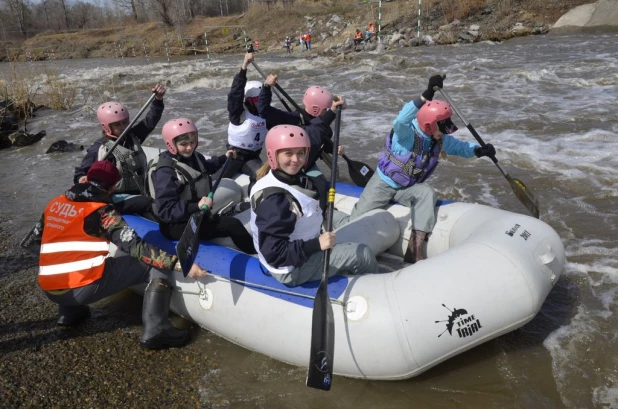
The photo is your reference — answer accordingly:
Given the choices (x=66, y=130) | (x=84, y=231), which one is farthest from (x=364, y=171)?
(x=66, y=130)

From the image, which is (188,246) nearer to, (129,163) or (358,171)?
(129,163)

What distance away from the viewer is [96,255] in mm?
3223

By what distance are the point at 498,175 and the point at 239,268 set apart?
14.1ft

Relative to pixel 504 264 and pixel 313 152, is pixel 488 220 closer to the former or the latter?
pixel 504 264

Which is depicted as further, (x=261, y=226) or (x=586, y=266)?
(x=586, y=266)

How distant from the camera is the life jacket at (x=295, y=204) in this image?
2707 mm

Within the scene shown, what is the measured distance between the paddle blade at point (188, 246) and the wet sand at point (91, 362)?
629 millimetres

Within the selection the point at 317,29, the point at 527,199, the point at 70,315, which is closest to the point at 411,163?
the point at 527,199

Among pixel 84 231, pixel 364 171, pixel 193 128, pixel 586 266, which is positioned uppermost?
pixel 193 128

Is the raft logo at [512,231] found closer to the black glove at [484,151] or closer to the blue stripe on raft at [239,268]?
the black glove at [484,151]

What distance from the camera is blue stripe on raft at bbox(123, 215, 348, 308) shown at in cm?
292

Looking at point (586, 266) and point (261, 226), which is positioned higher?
point (261, 226)

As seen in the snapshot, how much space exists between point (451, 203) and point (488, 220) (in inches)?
23.0

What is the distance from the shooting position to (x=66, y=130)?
10.7m
